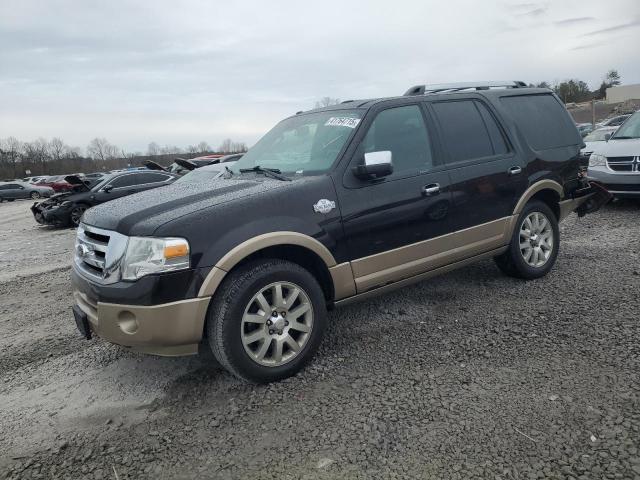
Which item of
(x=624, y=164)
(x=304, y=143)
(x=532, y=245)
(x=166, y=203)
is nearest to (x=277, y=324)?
(x=166, y=203)

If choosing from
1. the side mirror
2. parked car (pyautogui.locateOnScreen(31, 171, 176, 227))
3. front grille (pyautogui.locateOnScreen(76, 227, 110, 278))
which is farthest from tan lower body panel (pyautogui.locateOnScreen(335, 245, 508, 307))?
parked car (pyautogui.locateOnScreen(31, 171, 176, 227))

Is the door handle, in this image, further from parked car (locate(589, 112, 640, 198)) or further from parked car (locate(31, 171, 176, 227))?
parked car (locate(31, 171, 176, 227))

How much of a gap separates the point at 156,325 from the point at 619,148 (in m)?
8.45

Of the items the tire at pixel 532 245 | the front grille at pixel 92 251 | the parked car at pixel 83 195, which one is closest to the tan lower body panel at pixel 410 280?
the tire at pixel 532 245

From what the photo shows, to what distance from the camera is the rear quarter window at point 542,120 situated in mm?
4918

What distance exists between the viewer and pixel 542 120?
202 inches

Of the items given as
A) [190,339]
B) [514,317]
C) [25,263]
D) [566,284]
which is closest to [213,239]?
[190,339]

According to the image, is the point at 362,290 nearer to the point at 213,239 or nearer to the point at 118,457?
the point at 213,239

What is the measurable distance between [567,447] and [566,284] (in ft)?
9.03

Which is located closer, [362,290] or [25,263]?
[362,290]

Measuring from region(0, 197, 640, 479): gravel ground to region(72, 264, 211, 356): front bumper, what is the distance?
435 millimetres

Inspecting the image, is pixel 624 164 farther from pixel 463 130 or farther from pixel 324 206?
pixel 324 206

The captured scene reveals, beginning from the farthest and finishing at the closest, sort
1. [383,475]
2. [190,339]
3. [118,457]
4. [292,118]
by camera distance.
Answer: [292,118], [190,339], [118,457], [383,475]

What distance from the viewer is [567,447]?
8.02ft
